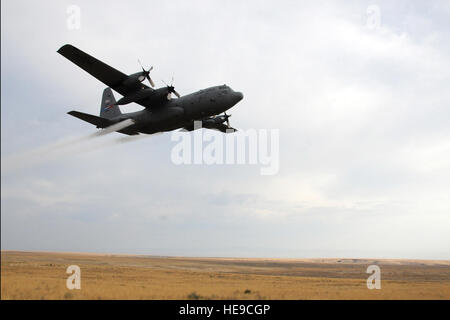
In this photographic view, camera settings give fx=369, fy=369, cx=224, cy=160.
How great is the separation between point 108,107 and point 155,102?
11.3 m

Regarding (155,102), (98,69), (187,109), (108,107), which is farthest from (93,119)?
(187,109)

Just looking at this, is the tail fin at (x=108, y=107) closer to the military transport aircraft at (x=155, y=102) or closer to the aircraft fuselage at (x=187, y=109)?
the military transport aircraft at (x=155, y=102)

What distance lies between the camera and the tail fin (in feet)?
139

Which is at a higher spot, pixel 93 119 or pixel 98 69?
pixel 98 69

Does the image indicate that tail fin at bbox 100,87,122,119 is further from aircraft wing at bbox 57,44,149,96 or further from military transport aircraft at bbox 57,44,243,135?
aircraft wing at bbox 57,44,149,96

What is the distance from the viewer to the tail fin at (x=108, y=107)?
4238 cm

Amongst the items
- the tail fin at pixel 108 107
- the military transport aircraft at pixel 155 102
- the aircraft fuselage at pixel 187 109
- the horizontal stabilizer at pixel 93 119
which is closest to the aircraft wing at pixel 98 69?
the military transport aircraft at pixel 155 102

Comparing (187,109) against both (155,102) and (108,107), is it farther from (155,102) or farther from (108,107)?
(108,107)

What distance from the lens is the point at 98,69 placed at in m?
31.2

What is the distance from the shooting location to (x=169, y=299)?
23.0m

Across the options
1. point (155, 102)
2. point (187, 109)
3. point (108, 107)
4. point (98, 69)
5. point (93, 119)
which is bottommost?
point (93, 119)

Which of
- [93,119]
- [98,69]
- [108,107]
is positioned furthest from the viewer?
[108,107]

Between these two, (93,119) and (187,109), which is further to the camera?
(93,119)
